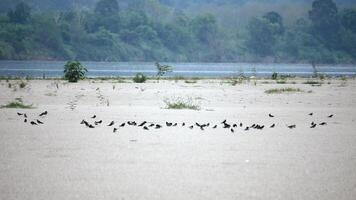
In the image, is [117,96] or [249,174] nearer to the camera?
[249,174]

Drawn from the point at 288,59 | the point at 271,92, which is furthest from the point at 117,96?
the point at 288,59

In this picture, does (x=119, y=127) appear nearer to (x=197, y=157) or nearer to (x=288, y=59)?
(x=197, y=157)

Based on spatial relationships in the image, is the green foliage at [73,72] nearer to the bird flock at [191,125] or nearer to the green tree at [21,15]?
the bird flock at [191,125]

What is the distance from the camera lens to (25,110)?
15109 millimetres

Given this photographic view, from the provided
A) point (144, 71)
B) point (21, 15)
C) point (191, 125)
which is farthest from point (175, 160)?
point (21, 15)

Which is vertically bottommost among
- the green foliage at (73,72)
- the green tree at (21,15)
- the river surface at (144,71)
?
the river surface at (144,71)

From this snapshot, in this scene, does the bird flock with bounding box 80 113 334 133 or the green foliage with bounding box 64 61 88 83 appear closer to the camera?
the bird flock with bounding box 80 113 334 133

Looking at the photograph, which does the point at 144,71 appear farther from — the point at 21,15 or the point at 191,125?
the point at 21,15

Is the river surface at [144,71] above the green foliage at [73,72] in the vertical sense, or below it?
below

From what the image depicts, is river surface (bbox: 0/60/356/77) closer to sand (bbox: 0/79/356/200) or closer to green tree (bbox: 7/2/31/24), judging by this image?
sand (bbox: 0/79/356/200)

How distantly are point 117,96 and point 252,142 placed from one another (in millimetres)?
13600

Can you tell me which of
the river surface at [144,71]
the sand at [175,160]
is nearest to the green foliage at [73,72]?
the river surface at [144,71]

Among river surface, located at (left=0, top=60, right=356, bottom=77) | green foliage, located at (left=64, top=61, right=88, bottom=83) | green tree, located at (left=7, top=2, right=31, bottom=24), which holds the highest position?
green tree, located at (left=7, top=2, right=31, bottom=24)

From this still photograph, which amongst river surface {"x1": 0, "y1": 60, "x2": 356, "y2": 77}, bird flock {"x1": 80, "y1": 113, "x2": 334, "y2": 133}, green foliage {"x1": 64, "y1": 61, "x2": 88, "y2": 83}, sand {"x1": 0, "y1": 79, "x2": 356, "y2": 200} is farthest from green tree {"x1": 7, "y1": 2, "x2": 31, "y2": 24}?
bird flock {"x1": 80, "y1": 113, "x2": 334, "y2": 133}
